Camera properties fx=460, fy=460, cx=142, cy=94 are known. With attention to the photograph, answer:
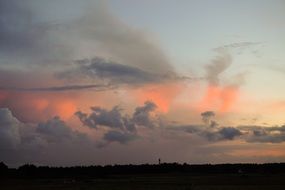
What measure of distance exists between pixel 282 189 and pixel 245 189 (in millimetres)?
6433

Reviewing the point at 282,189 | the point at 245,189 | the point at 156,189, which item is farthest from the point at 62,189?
the point at 282,189

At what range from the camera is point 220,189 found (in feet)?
260

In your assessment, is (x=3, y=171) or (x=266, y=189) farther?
(x=3, y=171)

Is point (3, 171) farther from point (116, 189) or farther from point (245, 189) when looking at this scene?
point (245, 189)

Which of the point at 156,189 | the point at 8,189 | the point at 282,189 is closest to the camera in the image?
the point at 282,189

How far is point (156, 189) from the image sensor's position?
8256 cm

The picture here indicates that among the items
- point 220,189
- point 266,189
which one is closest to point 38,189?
point 220,189

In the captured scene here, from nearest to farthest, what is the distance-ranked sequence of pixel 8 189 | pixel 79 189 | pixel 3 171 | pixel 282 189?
pixel 282 189, pixel 79 189, pixel 8 189, pixel 3 171

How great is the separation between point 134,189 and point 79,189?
1194 cm

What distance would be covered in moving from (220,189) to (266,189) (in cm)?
773

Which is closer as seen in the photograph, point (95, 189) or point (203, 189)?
point (203, 189)

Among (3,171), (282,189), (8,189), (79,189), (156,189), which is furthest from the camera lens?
(3,171)

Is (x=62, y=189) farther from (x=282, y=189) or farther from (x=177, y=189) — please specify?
(x=282, y=189)

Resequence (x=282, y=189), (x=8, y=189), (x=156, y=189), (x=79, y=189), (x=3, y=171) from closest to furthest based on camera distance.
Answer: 1. (x=282, y=189)
2. (x=156, y=189)
3. (x=79, y=189)
4. (x=8, y=189)
5. (x=3, y=171)
